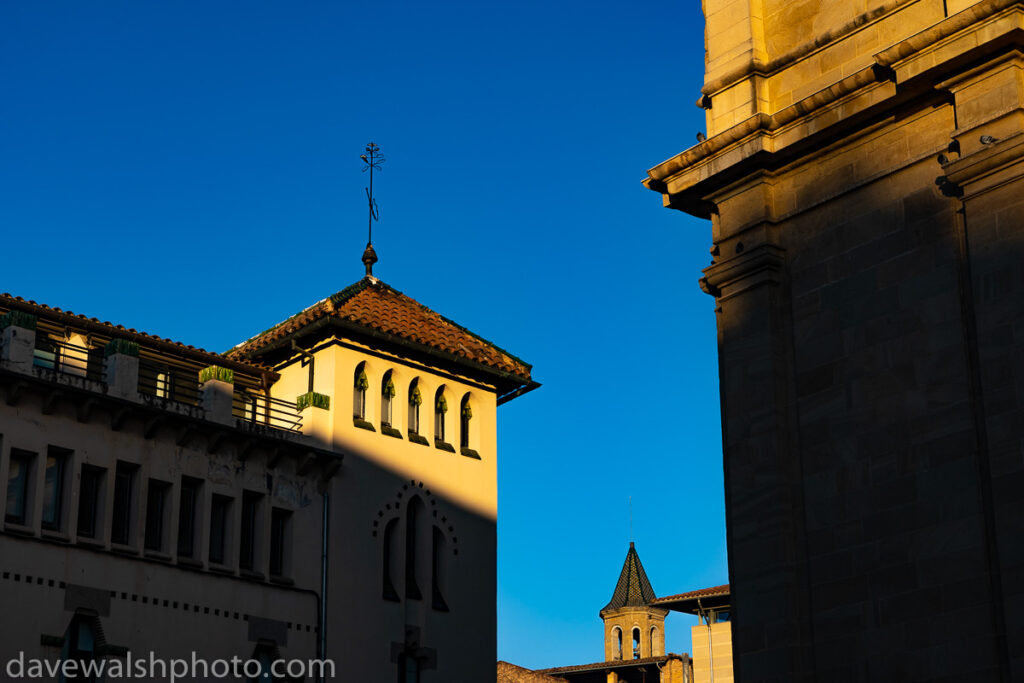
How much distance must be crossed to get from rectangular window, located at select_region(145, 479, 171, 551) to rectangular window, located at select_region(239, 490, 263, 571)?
8.33 feet

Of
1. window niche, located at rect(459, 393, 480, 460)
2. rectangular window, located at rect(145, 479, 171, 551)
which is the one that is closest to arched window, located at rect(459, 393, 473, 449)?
window niche, located at rect(459, 393, 480, 460)

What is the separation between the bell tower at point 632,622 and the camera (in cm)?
14938

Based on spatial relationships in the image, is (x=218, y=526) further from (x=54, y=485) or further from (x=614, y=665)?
(x=614, y=665)

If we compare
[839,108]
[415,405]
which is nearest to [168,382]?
[415,405]

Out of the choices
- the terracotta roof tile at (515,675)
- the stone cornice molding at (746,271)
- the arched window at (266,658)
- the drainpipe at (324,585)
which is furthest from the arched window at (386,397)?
the terracotta roof tile at (515,675)

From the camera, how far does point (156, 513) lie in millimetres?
40750

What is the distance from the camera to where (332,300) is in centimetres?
4606

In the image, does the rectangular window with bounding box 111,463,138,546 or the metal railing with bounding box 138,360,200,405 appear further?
the metal railing with bounding box 138,360,200,405

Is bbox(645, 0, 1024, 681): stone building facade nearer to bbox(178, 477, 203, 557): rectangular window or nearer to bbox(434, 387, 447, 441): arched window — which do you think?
bbox(178, 477, 203, 557): rectangular window

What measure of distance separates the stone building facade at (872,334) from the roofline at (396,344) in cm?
2218

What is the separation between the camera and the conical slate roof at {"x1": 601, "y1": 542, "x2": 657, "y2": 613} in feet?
502

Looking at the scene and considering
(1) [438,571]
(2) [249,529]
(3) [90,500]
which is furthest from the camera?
(1) [438,571]

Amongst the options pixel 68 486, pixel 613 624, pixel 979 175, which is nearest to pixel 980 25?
pixel 979 175

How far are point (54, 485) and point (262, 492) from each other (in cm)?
624
